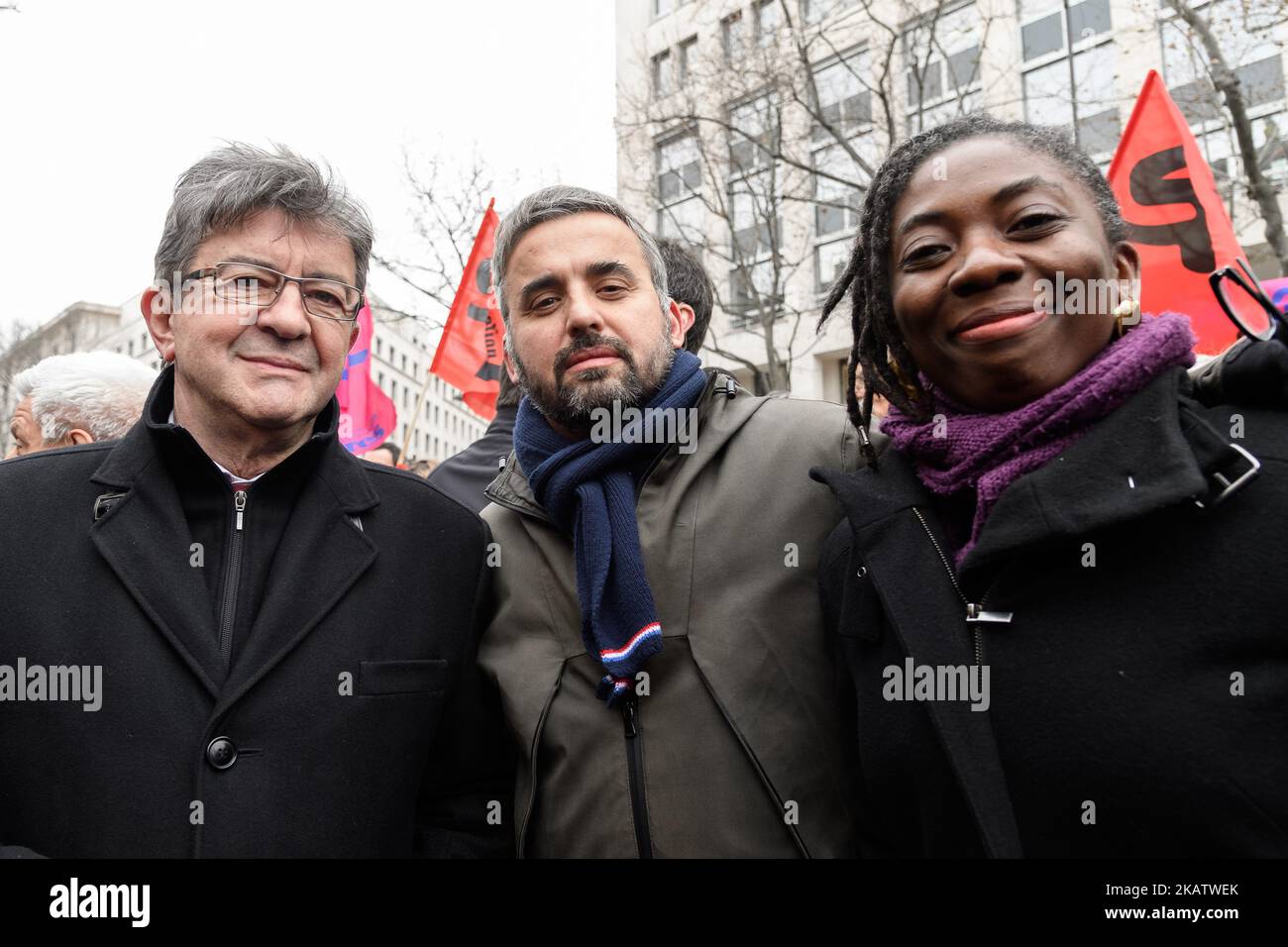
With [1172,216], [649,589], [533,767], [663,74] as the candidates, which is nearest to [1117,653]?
[649,589]

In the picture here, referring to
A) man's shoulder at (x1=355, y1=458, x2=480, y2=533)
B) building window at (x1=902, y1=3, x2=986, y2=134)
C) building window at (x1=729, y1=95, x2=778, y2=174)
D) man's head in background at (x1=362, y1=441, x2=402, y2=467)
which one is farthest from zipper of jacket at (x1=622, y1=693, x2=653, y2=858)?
building window at (x1=902, y1=3, x2=986, y2=134)

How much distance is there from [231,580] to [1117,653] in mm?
1718

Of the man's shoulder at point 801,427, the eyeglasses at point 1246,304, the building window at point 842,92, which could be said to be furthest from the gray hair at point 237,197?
the building window at point 842,92

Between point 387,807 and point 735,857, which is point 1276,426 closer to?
point 735,857

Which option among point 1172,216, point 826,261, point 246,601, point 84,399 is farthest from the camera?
point 826,261

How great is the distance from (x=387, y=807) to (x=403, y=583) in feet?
1.62

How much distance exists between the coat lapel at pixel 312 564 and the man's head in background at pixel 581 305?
53 cm

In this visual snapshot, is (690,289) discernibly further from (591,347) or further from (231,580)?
(231,580)

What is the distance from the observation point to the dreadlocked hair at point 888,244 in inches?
69.7

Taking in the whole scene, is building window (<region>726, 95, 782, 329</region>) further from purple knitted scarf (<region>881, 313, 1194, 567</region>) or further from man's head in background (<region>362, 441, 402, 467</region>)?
purple knitted scarf (<region>881, 313, 1194, 567</region>)

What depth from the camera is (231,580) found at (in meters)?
1.94

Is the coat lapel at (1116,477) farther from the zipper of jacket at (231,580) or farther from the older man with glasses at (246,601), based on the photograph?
the zipper of jacket at (231,580)

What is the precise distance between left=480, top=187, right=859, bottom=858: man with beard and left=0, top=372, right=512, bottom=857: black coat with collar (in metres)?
0.20

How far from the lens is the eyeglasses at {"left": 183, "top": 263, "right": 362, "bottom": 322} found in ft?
6.91
